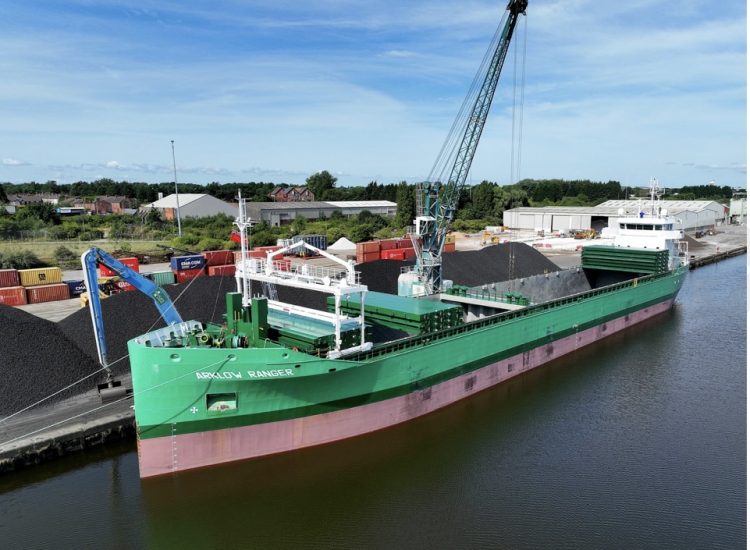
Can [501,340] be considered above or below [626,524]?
above

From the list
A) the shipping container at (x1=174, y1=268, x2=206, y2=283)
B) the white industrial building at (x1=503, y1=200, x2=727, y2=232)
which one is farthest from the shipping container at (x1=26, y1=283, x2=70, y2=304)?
the white industrial building at (x1=503, y1=200, x2=727, y2=232)

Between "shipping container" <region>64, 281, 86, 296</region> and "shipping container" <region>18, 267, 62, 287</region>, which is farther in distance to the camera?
"shipping container" <region>18, 267, 62, 287</region>

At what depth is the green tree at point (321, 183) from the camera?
128250mm

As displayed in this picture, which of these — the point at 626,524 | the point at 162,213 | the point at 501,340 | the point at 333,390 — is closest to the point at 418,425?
the point at 333,390

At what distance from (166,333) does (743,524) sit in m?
16.7

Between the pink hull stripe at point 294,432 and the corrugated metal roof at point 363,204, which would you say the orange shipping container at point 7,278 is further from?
the corrugated metal roof at point 363,204

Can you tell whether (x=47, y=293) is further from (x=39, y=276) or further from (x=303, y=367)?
(x=303, y=367)

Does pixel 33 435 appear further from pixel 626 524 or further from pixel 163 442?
pixel 626 524

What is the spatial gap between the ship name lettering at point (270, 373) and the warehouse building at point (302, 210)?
64162mm

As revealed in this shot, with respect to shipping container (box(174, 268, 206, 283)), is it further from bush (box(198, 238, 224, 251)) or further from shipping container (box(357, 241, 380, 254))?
bush (box(198, 238, 224, 251))

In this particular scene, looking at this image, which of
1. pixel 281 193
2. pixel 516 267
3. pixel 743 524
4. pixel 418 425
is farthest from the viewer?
pixel 281 193

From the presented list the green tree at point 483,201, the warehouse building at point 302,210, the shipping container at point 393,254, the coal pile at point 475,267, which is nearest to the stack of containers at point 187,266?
the coal pile at point 475,267

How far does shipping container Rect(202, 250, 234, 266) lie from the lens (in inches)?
1524

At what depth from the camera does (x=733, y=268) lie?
2189 inches
